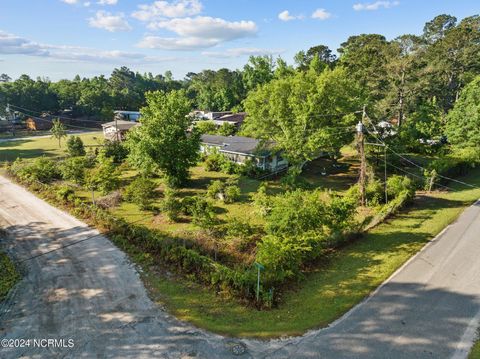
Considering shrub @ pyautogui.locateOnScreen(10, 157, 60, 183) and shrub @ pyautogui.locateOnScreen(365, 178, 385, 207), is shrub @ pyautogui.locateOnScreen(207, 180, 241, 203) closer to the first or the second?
shrub @ pyautogui.locateOnScreen(365, 178, 385, 207)

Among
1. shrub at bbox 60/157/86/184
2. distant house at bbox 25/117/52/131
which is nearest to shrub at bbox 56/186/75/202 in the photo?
shrub at bbox 60/157/86/184

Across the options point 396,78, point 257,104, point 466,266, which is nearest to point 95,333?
point 466,266

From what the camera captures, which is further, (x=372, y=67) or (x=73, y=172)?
(x=372, y=67)

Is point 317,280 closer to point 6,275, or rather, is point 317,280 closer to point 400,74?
point 6,275

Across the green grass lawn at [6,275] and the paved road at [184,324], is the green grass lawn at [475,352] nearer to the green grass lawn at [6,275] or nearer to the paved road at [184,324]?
the paved road at [184,324]

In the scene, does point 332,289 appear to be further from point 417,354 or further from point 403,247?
point 403,247

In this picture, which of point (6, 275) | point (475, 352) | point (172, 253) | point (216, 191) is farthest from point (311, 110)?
point (6, 275)
